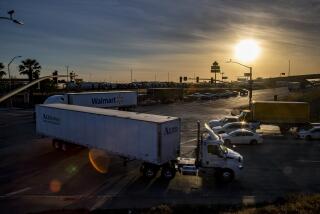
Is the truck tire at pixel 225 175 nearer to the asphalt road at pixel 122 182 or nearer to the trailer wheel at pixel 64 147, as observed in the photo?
the asphalt road at pixel 122 182

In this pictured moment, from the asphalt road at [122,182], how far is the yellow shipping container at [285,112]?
10.0 metres

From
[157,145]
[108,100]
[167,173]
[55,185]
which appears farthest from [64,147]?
[108,100]

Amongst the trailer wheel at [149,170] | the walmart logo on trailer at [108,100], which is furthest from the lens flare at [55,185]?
the walmart logo on trailer at [108,100]

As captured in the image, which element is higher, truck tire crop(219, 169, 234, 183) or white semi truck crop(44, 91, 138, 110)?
white semi truck crop(44, 91, 138, 110)

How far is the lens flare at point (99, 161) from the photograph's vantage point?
23078mm

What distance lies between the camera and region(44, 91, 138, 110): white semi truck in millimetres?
40000

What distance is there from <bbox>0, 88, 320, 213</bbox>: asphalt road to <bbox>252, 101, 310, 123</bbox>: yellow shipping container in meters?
10.0

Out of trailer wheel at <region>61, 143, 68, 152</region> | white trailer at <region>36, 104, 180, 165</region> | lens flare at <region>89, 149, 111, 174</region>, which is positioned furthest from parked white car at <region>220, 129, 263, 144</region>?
trailer wheel at <region>61, 143, 68, 152</region>

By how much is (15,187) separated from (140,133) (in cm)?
750

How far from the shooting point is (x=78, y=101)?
40500 mm

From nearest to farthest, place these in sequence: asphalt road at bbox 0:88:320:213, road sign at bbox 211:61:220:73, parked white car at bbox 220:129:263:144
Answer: asphalt road at bbox 0:88:320:213
parked white car at bbox 220:129:263:144
road sign at bbox 211:61:220:73

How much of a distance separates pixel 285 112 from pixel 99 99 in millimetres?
21574

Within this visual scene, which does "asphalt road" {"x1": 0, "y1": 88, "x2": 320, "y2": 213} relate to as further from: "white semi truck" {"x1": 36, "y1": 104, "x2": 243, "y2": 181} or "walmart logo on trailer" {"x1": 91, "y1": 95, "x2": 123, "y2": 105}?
"walmart logo on trailer" {"x1": 91, "y1": 95, "x2": 123, "y2": 105}

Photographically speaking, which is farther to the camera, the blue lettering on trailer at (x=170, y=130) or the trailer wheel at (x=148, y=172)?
the trailer wheel at (x=148, y=172)
